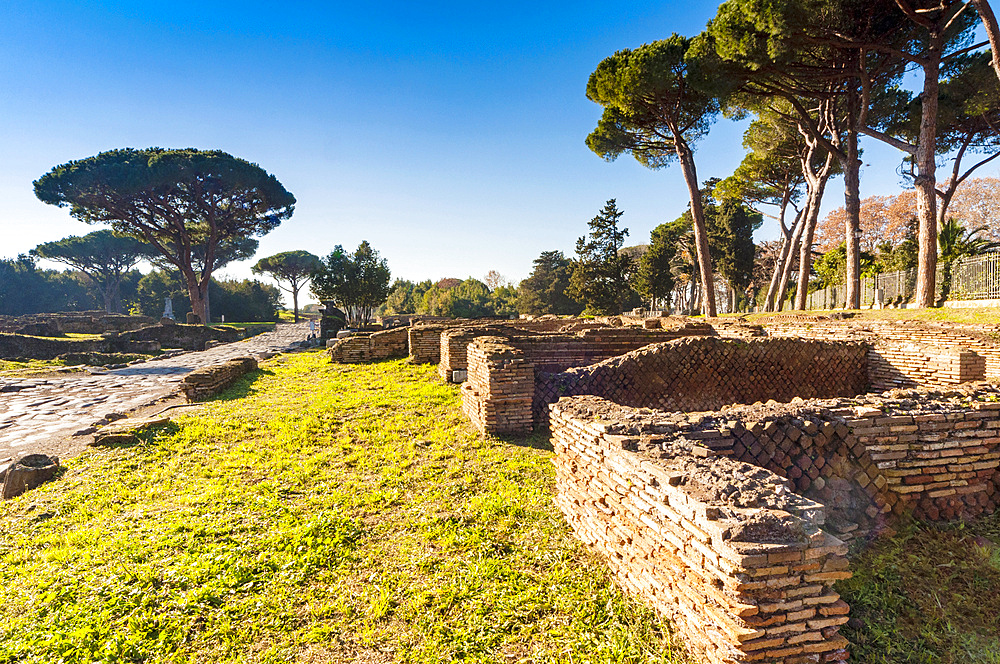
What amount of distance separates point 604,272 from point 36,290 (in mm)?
54932

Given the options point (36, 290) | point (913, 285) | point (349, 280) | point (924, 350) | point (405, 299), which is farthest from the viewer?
point (405, 299)

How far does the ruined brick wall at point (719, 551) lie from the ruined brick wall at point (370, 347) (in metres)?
11.8

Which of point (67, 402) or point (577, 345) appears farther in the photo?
point (67, 402)

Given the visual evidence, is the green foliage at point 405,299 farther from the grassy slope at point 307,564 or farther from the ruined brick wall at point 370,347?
the grassy slope at point 307,564

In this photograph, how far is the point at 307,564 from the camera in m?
2.91

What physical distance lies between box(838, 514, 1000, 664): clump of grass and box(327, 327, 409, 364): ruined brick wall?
498 inches

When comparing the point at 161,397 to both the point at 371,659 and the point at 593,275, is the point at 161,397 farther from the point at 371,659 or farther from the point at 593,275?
the point at 593,275

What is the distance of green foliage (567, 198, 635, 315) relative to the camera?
117 ft

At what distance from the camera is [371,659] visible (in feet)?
7.02

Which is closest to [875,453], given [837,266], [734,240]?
[837,266]

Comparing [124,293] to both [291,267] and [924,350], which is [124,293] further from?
[924,350]

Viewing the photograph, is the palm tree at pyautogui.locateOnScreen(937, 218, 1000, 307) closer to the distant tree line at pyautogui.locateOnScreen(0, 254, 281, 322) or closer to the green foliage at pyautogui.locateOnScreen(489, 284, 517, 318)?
the green foliage at pyautogui.locateOnScreen(489, 284, 517, 318)

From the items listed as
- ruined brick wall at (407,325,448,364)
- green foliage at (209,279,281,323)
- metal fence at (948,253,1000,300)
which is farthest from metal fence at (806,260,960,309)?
green foliage at (209,279,281,323)

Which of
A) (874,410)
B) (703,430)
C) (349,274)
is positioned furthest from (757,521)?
(349,274)
